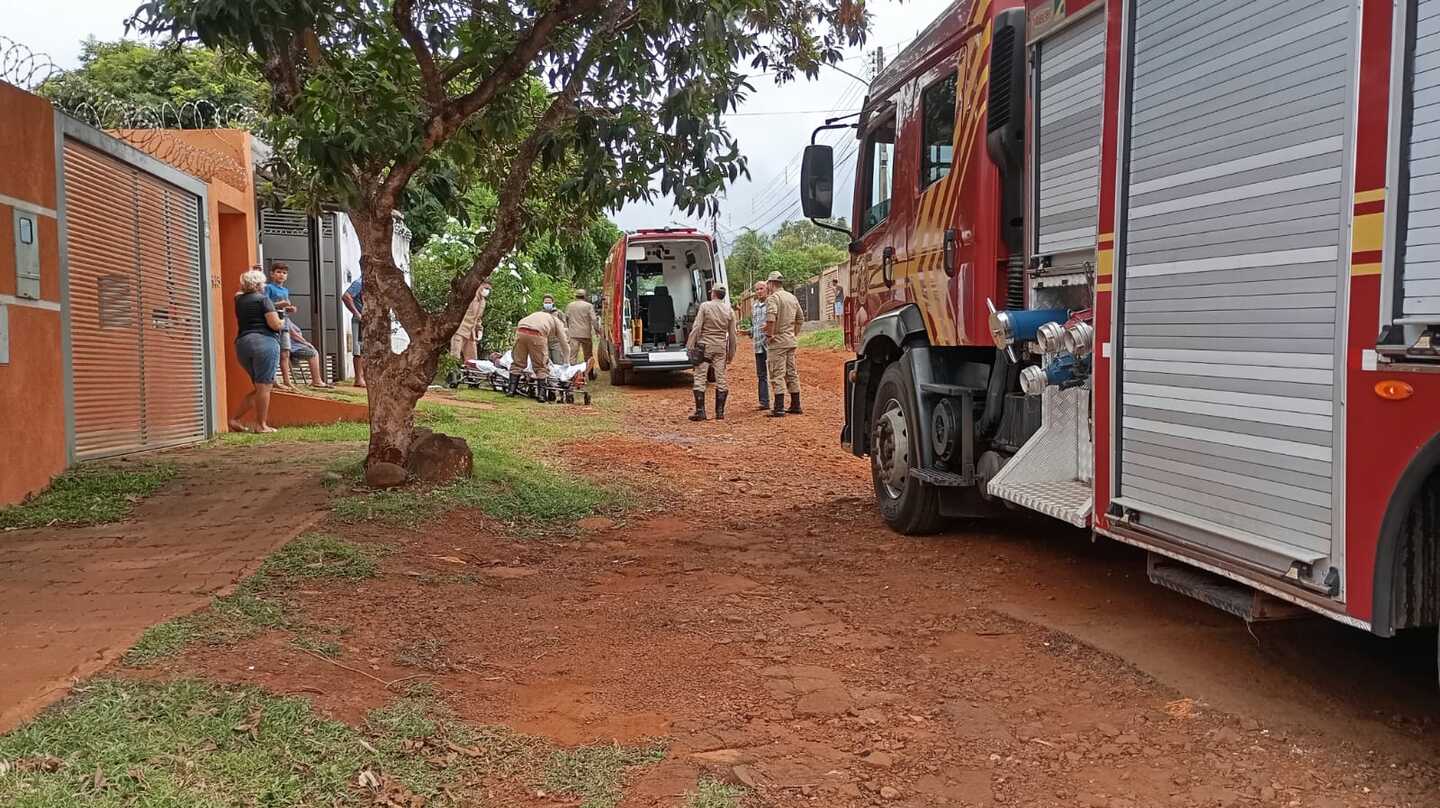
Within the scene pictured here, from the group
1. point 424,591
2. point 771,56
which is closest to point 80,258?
point 424,591

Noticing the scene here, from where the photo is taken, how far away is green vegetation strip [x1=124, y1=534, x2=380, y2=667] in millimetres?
3684

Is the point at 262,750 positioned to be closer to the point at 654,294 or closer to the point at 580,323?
the point at 580,323

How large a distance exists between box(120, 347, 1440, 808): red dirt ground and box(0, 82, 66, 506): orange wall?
2386mm

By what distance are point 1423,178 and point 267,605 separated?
13.8ft

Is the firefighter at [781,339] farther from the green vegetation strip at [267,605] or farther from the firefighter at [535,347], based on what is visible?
the green vegetation strip at [267,605]

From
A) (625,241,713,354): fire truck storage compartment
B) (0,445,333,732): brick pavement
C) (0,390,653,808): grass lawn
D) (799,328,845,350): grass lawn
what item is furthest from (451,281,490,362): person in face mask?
(799,328,845,350): grass lawn

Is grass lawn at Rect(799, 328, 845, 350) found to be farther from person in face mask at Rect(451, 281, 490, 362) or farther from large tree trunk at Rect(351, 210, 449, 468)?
large tree trunk at Rect(351, 210, 449, 468)

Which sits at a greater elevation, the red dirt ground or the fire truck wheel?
the fire truck wheel

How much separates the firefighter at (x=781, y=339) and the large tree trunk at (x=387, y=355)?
6.49 metres

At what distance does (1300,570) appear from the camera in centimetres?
300

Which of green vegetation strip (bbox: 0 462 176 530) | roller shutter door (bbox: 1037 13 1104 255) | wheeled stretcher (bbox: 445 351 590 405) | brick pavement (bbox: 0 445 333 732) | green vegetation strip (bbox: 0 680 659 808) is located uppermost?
roller shutter door (bbox: 1037 13 1104 255)

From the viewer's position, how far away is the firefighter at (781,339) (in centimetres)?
1292

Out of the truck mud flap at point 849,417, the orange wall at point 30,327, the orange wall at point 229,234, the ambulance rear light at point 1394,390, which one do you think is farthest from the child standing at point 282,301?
the ambulance rear light at point 1394,390

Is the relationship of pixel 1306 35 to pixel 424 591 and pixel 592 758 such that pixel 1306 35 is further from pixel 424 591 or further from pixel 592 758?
pixel 424 591
